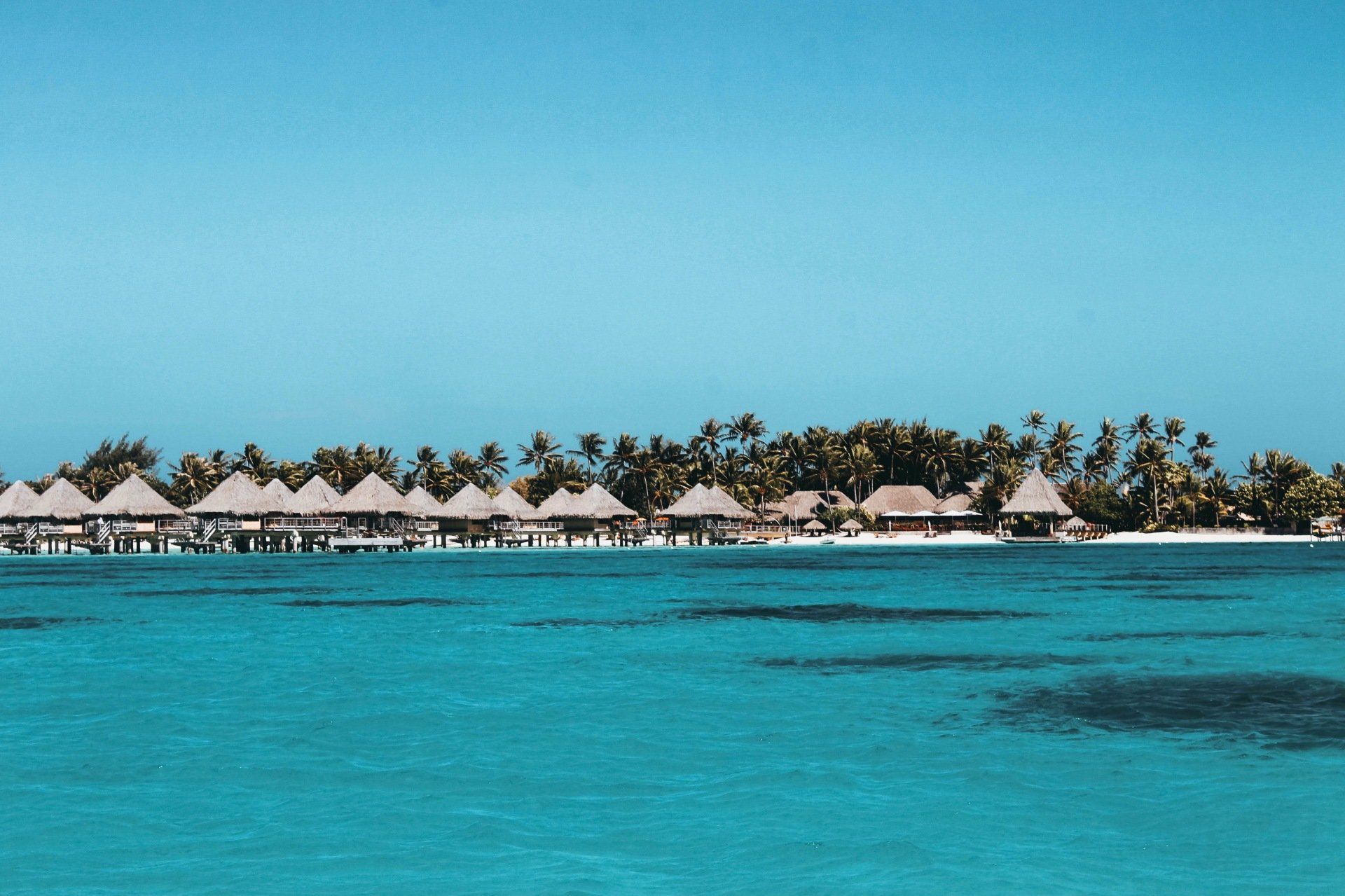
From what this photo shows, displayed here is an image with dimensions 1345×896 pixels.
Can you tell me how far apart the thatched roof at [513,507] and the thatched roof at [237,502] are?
14.8 m

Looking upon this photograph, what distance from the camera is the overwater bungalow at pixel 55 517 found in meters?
82.5

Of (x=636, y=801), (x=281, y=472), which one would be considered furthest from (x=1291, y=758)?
(x=281, y=472)

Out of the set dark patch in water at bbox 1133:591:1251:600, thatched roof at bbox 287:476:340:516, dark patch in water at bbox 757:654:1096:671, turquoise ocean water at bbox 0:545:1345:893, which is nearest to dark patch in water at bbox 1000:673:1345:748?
turquoise ocean water at bbox 0:545:1345:893

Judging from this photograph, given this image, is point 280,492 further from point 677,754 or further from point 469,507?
point 677,754

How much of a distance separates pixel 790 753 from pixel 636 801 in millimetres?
2508

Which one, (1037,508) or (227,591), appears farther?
(1037,508)

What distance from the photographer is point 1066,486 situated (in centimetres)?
10456

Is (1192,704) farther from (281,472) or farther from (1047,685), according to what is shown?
(281,472)

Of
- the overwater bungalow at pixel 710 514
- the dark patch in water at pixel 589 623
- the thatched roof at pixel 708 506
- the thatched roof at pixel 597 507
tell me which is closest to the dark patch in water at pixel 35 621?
the dark patch in water at pixel 589 623

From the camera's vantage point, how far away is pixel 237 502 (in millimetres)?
79812

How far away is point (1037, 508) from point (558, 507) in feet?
108

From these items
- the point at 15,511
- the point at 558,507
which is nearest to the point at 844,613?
the point at 558,507

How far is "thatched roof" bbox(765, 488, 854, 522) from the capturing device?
103319mm

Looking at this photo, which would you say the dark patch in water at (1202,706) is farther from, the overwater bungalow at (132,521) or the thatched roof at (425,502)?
the overwater bungalow at (132,521)
